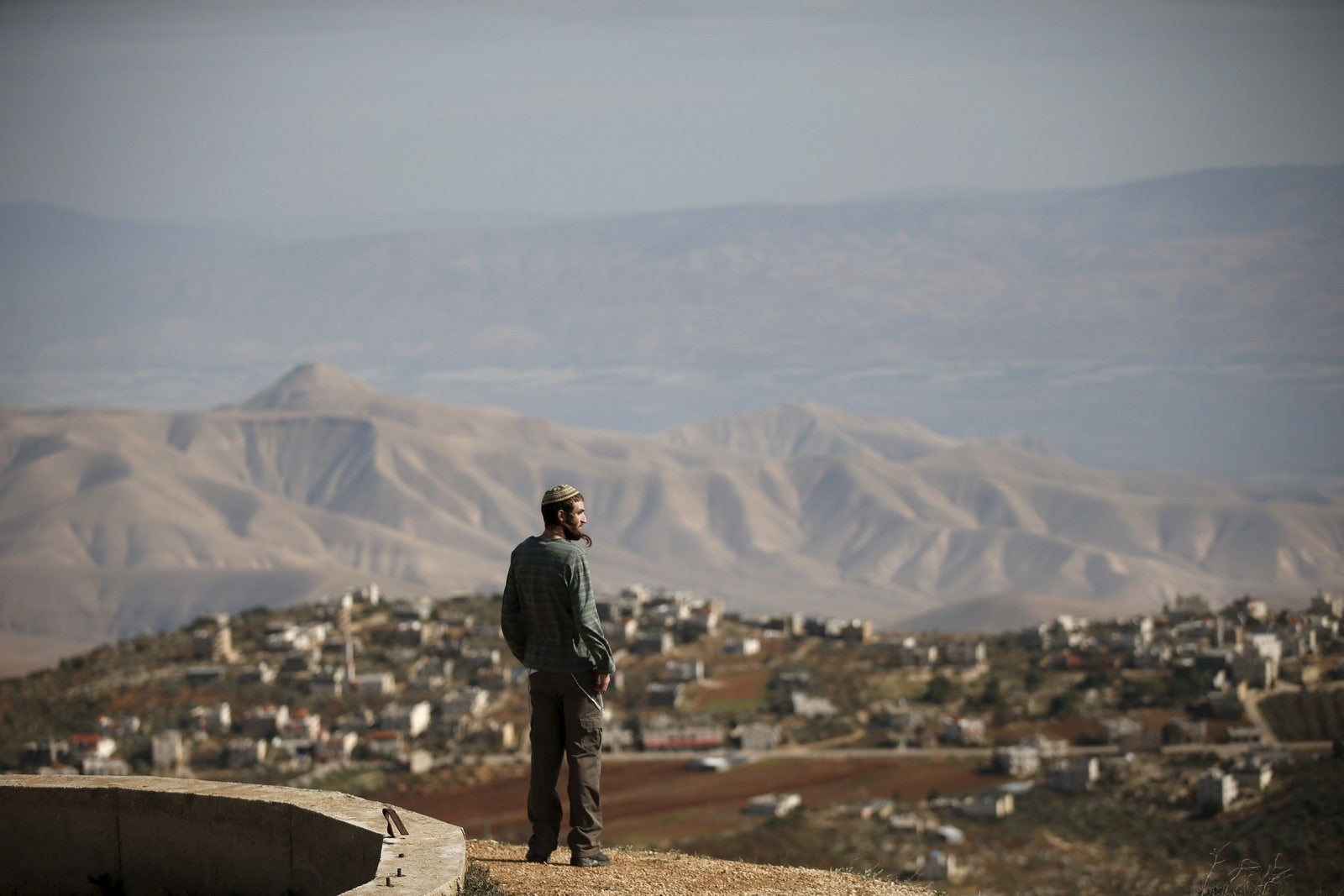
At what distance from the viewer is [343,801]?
34.6 ft

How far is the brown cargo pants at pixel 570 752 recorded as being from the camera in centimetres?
1094

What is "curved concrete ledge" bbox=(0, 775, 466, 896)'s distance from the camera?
998cm

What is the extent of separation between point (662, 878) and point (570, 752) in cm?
88

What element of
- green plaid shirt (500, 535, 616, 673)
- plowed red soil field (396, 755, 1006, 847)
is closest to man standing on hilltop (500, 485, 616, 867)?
green plaid shirt (500, 535, 616, 673)

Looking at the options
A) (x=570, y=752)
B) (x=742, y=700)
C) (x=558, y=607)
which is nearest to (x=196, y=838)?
(x=570, y=752)

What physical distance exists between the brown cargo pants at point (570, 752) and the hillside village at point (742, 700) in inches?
1059

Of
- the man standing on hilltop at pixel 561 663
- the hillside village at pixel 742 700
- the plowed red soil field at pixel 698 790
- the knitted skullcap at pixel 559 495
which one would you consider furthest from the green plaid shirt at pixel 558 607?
the plowed red soil field at pixel 698 790

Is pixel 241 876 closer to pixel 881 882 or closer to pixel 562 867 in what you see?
pixel 562 867

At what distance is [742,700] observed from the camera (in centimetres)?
6344

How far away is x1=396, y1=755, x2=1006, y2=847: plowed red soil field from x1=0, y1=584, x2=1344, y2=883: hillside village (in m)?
0.89

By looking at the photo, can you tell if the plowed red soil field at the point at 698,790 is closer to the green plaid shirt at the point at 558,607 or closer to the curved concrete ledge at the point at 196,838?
the curved concrete ledge at the point at 196,838

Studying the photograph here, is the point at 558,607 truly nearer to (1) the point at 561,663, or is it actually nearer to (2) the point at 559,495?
(1) the point at 561,663

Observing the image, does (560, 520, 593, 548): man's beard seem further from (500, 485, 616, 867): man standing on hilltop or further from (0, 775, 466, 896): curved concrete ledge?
(0, 775, 466, 896): curved concrete ledge

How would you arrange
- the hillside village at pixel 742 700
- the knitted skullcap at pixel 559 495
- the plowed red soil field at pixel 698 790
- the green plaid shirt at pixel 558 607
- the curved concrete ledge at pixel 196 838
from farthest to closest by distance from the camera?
the hillside village at pixel 742 700 → the plowed red soil field at pixel 698 790 → the knitted skullcap at pixel 559 495 → the green plaid shirt at pixel 558 607 → the curved concrete ledge at pixel 196 838
